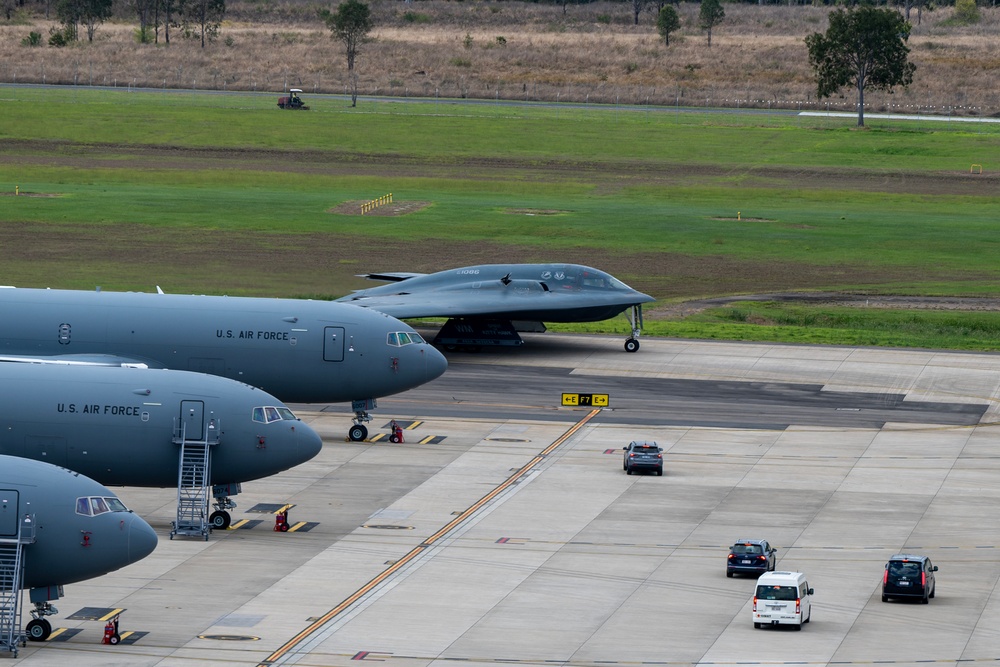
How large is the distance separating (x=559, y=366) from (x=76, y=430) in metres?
33.6

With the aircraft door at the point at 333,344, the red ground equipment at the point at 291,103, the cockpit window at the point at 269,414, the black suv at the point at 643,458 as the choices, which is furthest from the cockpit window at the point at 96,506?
the red ground equipment at the point at 291,103

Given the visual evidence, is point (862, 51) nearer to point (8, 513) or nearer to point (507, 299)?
point (507, 299)

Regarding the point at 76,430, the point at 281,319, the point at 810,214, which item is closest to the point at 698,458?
the point at 281,319

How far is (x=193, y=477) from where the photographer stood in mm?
45688

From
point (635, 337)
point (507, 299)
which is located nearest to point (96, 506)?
point (507, 299)

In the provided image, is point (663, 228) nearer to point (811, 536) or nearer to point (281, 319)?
point (281, 319)

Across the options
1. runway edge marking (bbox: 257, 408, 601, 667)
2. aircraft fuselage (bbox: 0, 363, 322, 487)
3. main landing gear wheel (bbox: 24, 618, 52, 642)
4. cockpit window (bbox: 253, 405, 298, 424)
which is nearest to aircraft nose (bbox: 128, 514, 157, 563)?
main landing gear wheel (bbox: 24, 618, 52, 642)

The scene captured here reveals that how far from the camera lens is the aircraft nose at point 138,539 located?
37094 millimetres

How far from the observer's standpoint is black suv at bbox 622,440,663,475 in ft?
181

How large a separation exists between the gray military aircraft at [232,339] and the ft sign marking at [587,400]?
9850 mm

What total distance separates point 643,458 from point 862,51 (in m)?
125

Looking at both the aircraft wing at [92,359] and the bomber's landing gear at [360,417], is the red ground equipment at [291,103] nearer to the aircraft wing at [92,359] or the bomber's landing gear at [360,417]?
the bomber's landing gear at [360,417]

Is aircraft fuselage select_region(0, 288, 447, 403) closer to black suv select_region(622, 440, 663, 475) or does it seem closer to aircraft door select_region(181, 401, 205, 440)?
black suv select_region(622, 440, 663, 475)

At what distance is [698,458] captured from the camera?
58219 mm
